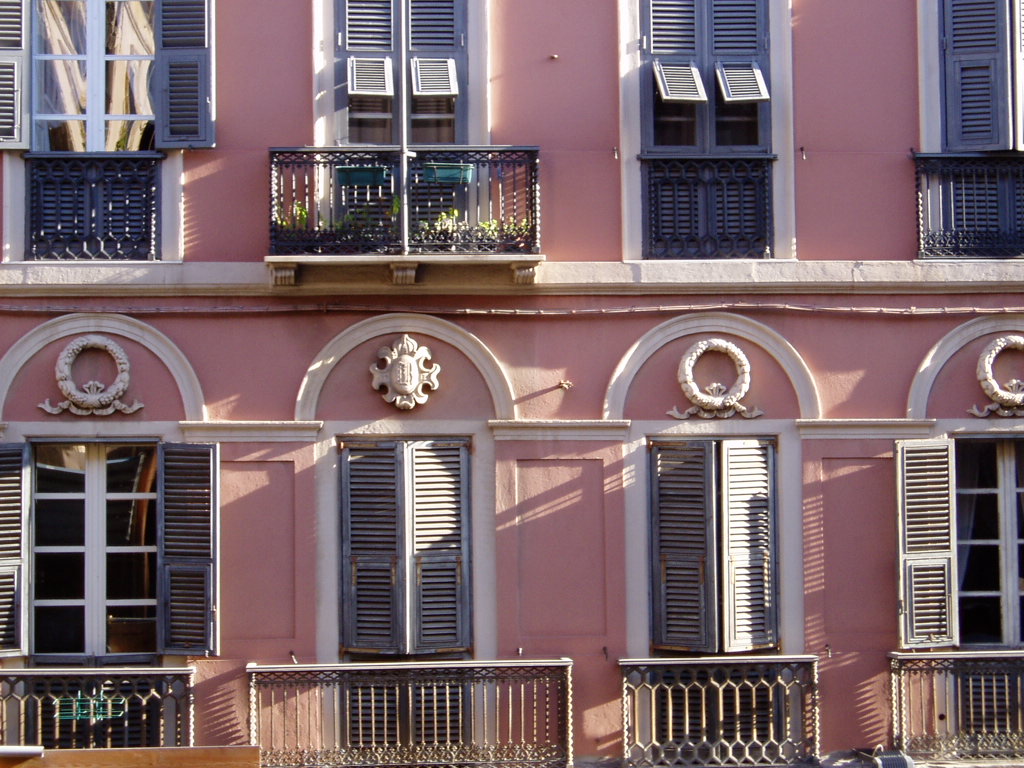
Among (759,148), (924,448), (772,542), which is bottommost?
(772,542)

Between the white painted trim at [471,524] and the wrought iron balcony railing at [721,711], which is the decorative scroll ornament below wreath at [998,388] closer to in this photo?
the wrought iron balcony railing at [721,711]

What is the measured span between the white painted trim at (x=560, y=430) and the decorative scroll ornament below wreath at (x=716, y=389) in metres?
0.49

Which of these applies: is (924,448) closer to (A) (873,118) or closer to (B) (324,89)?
(A) (873,118)

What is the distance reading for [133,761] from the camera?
32.0 ft

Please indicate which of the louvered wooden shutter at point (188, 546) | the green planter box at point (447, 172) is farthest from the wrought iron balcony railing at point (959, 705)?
the louvered wooden shutter at point (188, 546)

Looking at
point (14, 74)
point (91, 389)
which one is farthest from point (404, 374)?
point (14, 74)

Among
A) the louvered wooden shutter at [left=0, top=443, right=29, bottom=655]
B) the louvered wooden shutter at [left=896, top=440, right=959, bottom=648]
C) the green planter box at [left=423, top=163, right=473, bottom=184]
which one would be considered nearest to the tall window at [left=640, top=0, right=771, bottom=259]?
the green planter box at [left=423, top=163, right=473, bottom=184]

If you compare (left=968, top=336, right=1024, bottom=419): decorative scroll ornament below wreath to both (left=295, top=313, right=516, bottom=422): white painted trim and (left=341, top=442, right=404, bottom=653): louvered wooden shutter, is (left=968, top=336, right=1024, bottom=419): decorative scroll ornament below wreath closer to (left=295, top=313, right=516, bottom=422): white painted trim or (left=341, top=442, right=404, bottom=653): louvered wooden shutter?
(left=295, top=313, right=516, bottom=422): white painted trim

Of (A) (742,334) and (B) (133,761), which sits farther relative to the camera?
(A) (742,334)

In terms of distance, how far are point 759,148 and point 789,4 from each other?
123cm

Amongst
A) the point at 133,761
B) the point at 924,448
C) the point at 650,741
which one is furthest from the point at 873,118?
the point at 133,761

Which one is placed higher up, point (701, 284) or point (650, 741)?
point (701, 284)

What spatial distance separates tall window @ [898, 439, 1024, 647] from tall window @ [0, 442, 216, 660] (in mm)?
5578

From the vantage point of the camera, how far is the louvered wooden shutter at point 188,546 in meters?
11.2
